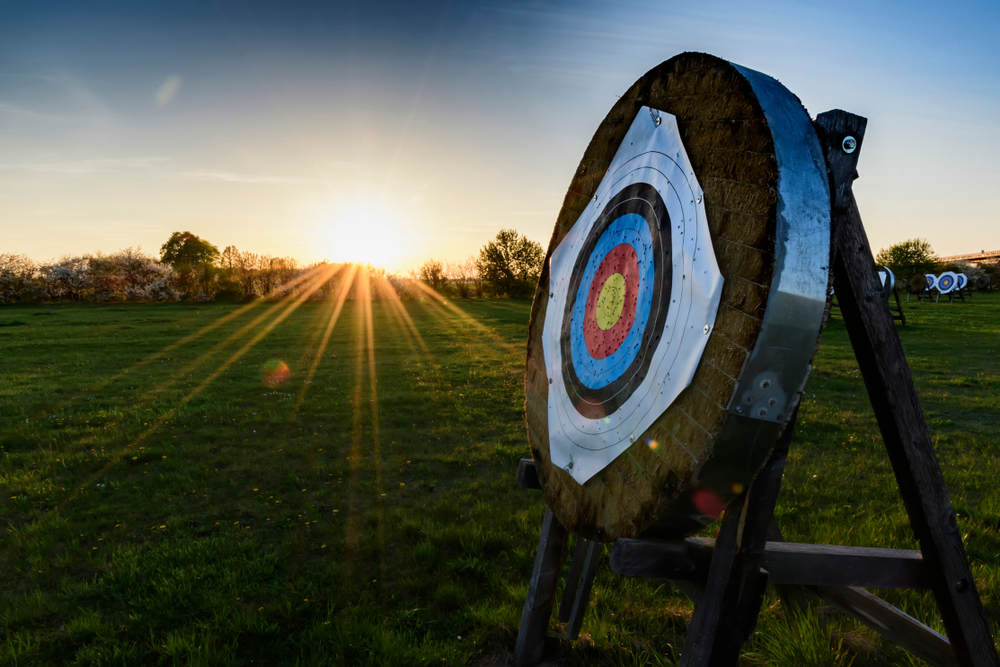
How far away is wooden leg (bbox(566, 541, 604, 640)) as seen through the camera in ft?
8.76

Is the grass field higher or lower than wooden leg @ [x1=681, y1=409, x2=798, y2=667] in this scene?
lower

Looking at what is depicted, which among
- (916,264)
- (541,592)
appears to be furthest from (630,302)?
(916,264)

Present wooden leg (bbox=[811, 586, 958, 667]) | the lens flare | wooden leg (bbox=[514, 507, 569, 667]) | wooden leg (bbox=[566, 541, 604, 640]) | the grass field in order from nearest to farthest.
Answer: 1. wooden leg (bbox=[811, 586, 958, 667])
2. wooden leg (bbox=[514, 507, 569, 667])
3. wooden leg (bbox=[566, 541, 604, 640])
4. the grass field
5. the lens flare

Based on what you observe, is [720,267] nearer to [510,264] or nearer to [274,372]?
[274,372]

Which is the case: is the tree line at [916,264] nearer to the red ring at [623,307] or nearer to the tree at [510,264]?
the tree at [510,264]

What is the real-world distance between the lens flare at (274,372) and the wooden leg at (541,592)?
854 cm

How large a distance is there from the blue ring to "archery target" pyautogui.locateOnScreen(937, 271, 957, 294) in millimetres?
47158

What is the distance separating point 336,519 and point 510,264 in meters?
43.0

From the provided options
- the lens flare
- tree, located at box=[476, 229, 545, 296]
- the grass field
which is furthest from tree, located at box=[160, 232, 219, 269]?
the grass field

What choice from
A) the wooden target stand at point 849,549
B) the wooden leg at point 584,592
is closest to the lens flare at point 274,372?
the wooden leg at point 584,592

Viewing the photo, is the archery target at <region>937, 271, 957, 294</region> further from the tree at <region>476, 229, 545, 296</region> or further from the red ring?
the red ring

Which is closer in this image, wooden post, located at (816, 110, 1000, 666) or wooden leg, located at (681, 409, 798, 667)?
wooden leg, located at (681, 409, 798, 667)

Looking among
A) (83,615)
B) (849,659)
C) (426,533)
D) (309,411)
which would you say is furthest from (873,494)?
(309,411)

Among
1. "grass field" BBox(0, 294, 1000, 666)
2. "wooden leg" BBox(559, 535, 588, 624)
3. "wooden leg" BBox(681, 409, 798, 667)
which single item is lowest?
"grass field" BBox(0, 294, 1000, 666)
